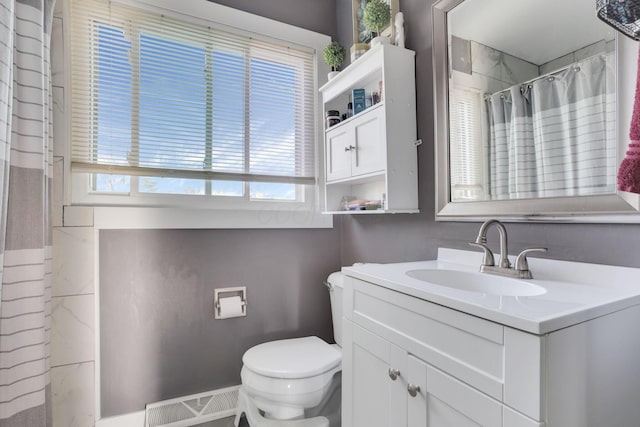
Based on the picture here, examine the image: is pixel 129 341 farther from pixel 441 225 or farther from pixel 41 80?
pixel 441 225

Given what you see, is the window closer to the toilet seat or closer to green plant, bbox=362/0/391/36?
green plant, bbox=362/0/391/36

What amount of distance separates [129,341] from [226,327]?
0.45 meters

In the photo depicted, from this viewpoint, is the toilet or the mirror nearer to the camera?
the mirror

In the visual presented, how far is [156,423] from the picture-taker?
149cm

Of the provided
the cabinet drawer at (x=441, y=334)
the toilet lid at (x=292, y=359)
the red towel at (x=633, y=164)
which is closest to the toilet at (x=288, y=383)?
the toilet lid at (x=292, y=359)

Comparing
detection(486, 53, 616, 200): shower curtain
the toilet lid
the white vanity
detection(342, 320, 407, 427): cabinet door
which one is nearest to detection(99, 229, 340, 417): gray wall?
the toilet lid

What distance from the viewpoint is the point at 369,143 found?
4.64 ft

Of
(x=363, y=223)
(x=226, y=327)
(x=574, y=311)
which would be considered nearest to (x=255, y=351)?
(x=226, y=327)

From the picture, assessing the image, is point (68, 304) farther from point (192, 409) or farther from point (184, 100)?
point (184, 100)

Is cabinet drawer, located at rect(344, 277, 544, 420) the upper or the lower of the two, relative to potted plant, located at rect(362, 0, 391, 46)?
lower

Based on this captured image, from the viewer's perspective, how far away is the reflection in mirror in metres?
0.82

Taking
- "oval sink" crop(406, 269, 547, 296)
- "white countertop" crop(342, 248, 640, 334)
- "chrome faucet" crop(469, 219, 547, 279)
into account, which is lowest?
"oval sink" crop(406, 269, 547, 296)

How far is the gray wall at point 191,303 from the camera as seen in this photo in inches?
59.7

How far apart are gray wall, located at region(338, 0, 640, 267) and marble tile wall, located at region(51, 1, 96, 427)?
4.41 ft
